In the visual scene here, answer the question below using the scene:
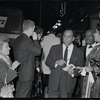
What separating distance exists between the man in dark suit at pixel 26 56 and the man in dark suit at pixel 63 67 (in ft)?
0.98

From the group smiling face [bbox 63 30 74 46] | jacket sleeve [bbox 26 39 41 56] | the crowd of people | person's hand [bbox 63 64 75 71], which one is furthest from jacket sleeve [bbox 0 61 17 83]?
smiling face [bbox 63 30 74 46]

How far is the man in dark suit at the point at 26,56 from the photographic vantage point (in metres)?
4.00

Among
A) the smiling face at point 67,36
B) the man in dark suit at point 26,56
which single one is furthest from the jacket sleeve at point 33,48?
the smiling face at point 67,36

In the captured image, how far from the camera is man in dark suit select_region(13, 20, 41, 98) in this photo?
4.00 metres

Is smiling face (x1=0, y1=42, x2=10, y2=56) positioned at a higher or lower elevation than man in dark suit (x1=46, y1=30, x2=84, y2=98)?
higher

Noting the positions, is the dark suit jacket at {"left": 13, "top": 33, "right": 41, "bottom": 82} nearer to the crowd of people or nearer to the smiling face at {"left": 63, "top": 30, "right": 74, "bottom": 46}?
the crowd of people

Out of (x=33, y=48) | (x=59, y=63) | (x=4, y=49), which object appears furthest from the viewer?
(x=33, y=48)

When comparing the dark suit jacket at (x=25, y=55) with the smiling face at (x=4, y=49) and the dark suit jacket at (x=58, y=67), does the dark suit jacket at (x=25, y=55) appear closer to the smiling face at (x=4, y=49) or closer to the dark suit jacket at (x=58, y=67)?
the dark suit jacket at (x=58, y=67)

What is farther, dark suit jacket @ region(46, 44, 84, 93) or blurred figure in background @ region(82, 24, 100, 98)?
dark suit jacket @ region(46, 44, 84, 93)

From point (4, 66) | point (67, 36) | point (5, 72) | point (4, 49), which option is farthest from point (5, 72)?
point (67, 36)

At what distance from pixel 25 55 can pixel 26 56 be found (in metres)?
0.02

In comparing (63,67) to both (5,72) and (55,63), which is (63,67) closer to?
(55,63)

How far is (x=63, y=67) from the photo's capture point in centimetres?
389

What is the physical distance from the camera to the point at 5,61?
3.40 meters
